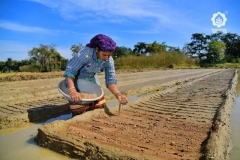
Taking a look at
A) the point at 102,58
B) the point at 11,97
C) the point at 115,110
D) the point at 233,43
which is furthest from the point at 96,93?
the point at 233,43

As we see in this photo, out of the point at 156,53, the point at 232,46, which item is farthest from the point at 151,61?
the point at 232,46

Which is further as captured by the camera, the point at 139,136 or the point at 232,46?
the point at 232,46

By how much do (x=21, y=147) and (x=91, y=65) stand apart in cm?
126

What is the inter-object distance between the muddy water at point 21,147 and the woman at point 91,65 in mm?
666

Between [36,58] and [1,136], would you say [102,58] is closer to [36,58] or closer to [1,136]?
[1,136]

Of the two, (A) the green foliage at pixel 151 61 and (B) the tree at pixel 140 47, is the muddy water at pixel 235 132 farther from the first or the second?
(B) the tree at pixel 140 47

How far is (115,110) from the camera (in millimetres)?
3357

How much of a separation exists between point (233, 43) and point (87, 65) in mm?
45890

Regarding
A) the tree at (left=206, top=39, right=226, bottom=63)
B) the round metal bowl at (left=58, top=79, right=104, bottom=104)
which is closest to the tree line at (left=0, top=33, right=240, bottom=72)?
the tree at (left=206, top=39, right=226, bottom=63)

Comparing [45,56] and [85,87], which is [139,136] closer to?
[85,87]

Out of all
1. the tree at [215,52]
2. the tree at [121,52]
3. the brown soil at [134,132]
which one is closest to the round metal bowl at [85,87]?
the brown soil at [134,132]

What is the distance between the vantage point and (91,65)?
9.57 ft

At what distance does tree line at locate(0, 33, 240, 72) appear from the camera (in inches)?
1062

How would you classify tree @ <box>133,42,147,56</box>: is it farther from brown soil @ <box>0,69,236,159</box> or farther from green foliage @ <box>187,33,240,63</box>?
brown soil @ <box>0,69,236,159</box>
